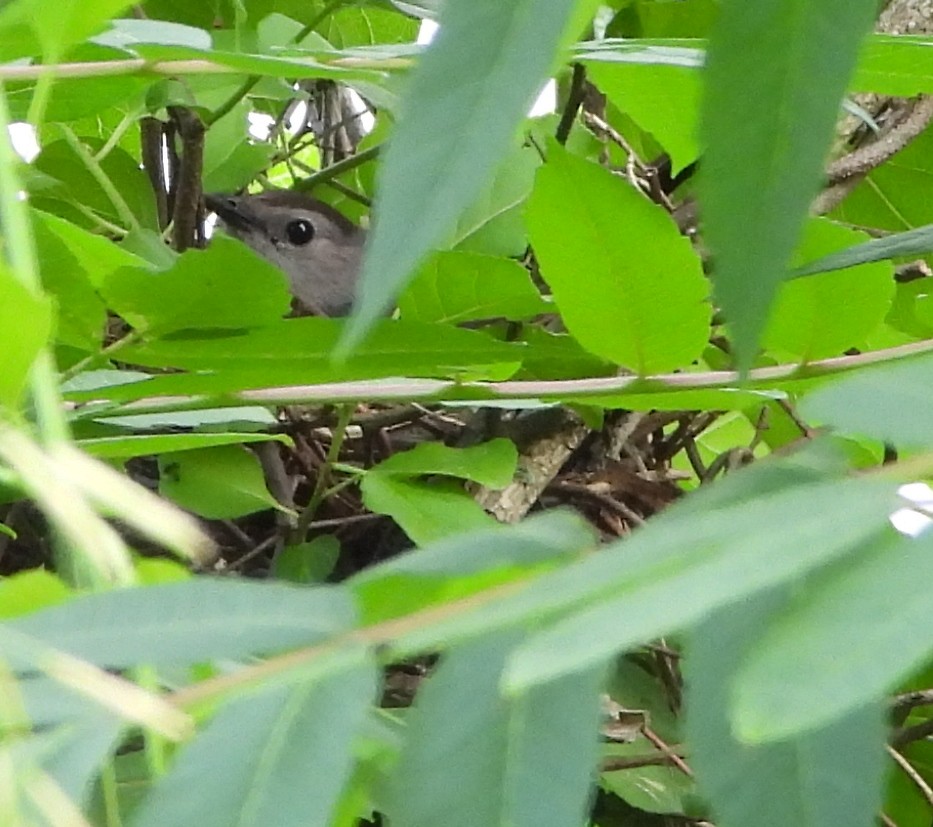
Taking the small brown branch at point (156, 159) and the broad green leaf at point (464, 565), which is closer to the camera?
the broad green leaf at point (464, 565)

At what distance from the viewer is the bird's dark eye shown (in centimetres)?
160

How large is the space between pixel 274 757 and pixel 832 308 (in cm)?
38

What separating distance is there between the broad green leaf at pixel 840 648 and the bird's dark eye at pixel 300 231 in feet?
4.65

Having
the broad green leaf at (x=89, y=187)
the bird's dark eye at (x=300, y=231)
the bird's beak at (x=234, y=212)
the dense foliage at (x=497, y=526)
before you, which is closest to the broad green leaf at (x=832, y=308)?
the dense foliage at (x=497, y=526)

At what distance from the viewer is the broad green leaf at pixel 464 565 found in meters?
0.24

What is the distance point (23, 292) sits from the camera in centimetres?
24

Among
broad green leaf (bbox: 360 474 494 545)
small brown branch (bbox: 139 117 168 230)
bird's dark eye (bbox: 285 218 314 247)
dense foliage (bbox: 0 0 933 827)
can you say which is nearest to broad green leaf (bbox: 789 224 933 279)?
dense foliage (bbox: 0 0 933 827)

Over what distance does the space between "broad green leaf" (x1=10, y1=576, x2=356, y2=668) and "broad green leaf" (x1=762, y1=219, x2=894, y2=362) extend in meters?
0.34

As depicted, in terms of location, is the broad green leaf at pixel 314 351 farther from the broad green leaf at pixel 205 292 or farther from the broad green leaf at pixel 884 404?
the broad green leaf at pixel 884 404

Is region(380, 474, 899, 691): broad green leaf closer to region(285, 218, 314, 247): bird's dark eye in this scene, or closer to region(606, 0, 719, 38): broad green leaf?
region(606, 0, 719, 38): broad green leaf

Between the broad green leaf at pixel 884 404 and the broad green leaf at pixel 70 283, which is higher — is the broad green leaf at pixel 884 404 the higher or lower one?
the higher one

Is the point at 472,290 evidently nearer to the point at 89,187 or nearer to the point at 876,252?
the point at 876,252

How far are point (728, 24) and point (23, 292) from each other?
135mm

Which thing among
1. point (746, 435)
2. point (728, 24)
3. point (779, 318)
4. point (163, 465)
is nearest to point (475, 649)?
point (728, 24)
